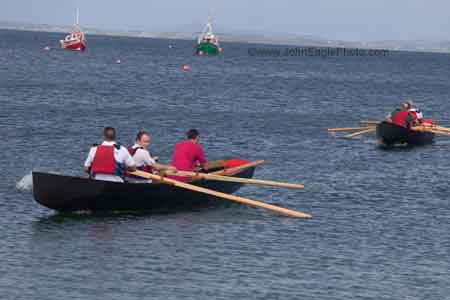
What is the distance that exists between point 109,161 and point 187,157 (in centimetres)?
284

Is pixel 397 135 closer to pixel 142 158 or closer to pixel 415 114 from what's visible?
pixel 415 114

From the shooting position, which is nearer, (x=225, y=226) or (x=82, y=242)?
(x=82, y=242)

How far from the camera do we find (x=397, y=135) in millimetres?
41594

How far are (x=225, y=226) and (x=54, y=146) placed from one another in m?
16.5

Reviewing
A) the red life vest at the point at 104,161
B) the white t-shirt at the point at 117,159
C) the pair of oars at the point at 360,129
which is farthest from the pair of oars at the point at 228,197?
the pair of oars at the point at 360,129

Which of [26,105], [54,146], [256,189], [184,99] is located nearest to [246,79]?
[184,99]

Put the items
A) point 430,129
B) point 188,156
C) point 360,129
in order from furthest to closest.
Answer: point 360,129
point 430,129
point 188,156

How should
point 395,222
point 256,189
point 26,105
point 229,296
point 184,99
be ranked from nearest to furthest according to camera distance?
point 229,296 < point 395,222 < point 256,189 < point 26,105 < point 184,99

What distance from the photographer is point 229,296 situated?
18.0 metres

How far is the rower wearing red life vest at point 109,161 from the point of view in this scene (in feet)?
77.1

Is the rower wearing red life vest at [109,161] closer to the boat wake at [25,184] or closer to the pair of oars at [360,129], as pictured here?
the boat wake at [25,184]

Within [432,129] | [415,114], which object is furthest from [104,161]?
[432,129]

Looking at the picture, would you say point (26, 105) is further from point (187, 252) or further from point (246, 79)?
point (246, 79)

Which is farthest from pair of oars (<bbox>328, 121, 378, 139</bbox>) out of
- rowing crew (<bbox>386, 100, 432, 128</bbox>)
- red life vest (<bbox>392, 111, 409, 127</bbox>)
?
red life vest (<bbox>392, 111, 409, 127</bbox>)
